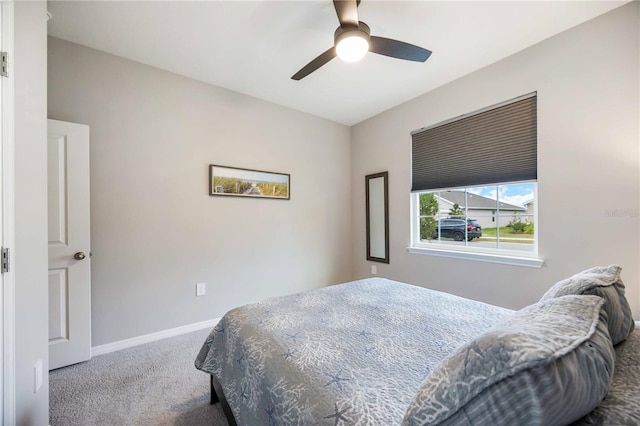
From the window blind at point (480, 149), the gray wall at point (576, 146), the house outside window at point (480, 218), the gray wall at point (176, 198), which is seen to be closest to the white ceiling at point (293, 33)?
the gray wall at point (576, 146)

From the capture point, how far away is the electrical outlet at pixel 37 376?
1.27 m

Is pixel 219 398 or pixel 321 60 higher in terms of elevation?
pixel 321 60

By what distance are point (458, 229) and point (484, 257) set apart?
0.44 m

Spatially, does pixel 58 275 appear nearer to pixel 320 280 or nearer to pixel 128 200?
pixel 128 200

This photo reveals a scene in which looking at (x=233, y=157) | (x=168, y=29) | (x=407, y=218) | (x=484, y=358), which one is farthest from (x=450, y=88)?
(x=484, y=358)

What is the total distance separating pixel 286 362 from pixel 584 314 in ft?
3.17

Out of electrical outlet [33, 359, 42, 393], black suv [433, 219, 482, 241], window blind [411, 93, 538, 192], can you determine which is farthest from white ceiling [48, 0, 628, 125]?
electrical outlet [33, 359, 42, 393]

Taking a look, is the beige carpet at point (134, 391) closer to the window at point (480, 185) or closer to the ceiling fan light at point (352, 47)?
the ceiling fan light at point (352, 47)

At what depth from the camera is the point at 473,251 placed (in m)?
2.68

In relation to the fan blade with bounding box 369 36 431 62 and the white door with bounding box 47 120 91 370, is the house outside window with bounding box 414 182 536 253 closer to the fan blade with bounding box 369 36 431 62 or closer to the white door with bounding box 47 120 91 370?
the fan blade with bounding box 369 36 431 62

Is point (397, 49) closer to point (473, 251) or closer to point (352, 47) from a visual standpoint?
point (352, 47)

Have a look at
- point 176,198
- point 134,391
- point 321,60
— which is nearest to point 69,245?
point 176,198

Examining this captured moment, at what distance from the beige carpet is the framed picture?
1.61m

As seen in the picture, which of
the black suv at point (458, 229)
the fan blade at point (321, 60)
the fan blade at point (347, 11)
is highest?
the fan blade at point (347, 11)
